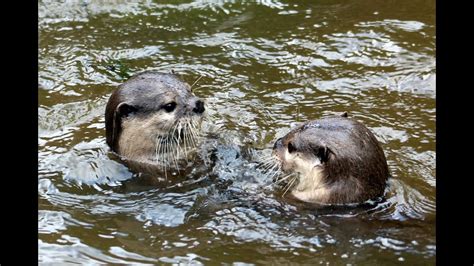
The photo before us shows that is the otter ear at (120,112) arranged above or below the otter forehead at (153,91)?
below

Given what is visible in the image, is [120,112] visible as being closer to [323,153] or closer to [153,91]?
[153,91]

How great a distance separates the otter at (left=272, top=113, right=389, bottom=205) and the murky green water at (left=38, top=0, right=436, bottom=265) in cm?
10

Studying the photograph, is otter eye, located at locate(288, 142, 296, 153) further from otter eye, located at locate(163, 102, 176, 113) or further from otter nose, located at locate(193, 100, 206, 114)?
otter eye, located at locate(163, 102, 176, 113)

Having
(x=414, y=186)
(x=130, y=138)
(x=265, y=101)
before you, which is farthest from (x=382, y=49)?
(x=130, y=138)

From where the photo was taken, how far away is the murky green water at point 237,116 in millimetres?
4082

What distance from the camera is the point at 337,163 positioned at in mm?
4184

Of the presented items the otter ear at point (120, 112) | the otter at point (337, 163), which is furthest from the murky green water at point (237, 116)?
the otter ear at point (120, 112)

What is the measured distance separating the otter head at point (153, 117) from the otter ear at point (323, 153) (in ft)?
2.81

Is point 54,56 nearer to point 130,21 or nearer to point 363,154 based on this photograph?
point 130,21

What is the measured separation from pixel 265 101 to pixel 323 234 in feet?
5.84

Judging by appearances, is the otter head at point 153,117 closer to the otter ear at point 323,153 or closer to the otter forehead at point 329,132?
the otter forehead at point 329,132

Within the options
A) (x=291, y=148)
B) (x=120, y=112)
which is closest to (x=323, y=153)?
(x=291, y=148)

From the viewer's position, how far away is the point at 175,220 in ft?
14.3

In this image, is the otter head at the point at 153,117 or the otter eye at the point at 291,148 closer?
the otter eye at the point at 291,148
